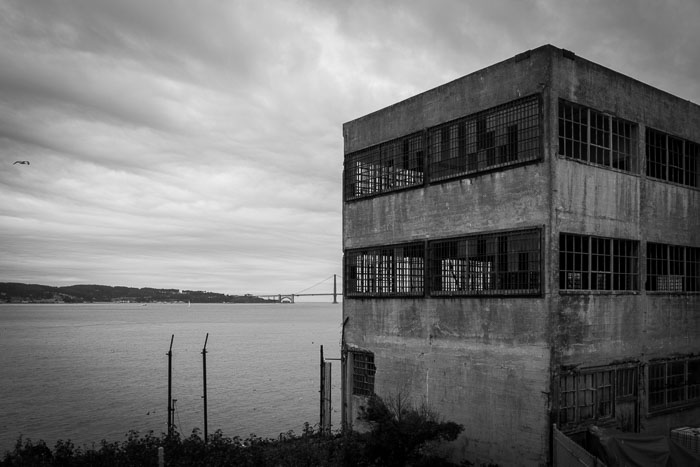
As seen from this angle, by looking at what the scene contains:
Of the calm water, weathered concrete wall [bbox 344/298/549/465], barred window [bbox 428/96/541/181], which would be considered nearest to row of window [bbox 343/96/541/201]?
barred window [bbox 428/96/541/181]

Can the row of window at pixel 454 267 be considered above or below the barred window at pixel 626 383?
above

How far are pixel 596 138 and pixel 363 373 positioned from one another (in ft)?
39.4

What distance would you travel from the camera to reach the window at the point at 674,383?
20.0 m

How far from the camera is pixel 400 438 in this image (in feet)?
54.5

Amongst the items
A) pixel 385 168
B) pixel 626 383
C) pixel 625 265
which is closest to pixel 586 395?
pixel 626 383

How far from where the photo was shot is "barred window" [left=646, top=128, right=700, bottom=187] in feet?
67.8

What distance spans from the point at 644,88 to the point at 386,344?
40.2 ft

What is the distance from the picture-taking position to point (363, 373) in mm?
23891

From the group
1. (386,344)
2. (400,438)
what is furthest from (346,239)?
(400,438)

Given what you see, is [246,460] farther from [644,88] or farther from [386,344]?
[644,88]

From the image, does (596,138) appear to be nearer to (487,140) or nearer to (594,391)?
(487,140)

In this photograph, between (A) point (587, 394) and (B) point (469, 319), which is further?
(B) point (469, 319)

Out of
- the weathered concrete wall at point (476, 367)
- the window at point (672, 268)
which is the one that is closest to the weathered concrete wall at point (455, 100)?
the weathered concrete wall at point (476, 367)

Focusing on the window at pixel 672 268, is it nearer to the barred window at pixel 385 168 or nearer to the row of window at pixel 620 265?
the row of window at pixel 620 265
